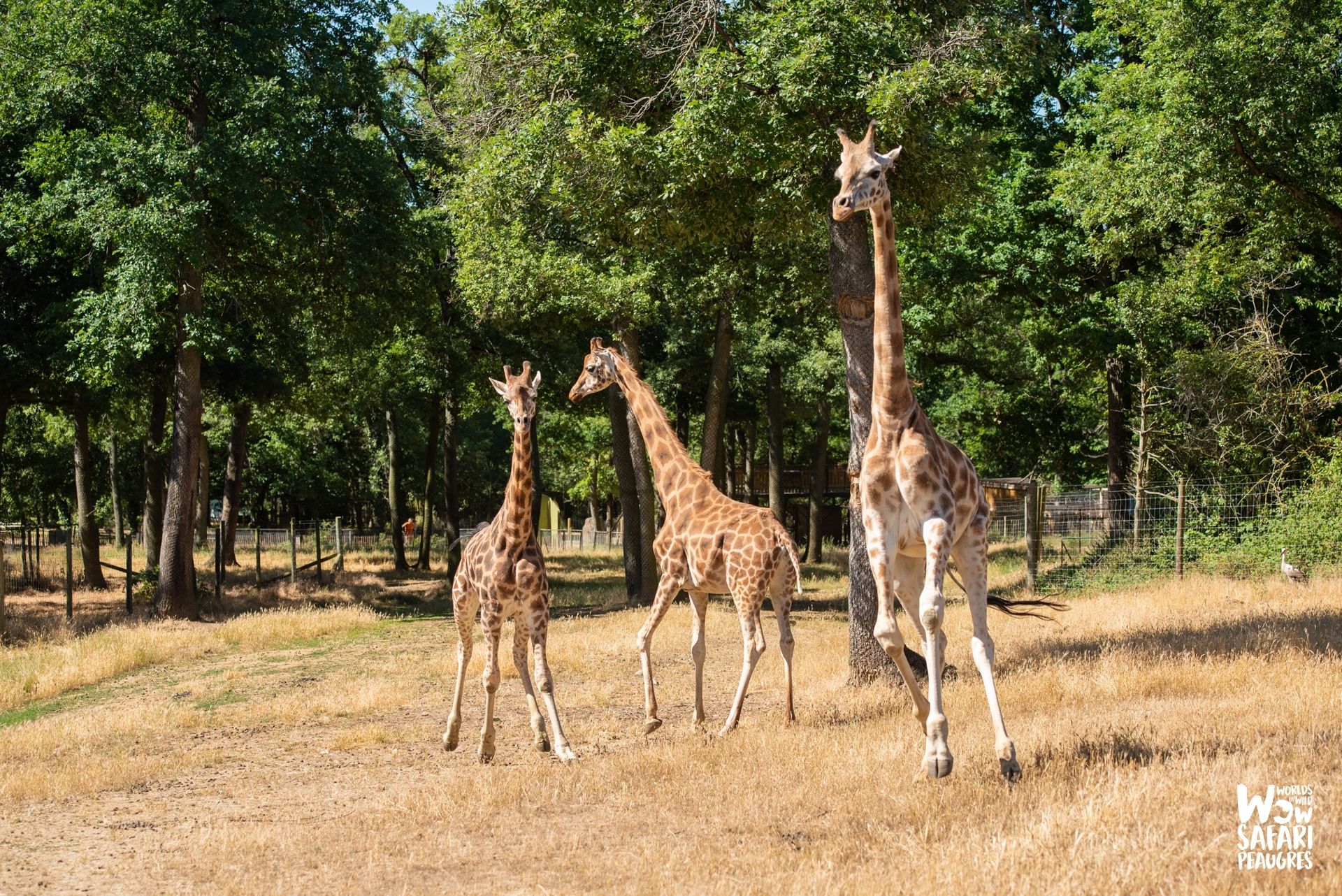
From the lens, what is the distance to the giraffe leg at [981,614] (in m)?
7.22

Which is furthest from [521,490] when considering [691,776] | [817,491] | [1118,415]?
[817,491]

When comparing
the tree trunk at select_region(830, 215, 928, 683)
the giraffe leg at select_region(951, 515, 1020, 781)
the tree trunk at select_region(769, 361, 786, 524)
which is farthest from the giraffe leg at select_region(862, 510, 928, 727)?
the tree trunk at select_region(769, 361, 786, 524)

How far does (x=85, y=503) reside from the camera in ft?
89.1

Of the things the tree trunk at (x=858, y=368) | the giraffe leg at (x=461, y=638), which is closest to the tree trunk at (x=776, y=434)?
the tree trunk at (x=858, y=368)

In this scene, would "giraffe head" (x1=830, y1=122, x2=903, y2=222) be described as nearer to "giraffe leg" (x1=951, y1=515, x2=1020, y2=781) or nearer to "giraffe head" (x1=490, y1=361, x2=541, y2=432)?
"giraffe leg" (x1=951, y1=515, x2=1020, y2=781)

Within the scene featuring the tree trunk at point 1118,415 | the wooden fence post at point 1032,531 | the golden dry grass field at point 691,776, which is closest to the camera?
the golden dry grass field at point 691,776

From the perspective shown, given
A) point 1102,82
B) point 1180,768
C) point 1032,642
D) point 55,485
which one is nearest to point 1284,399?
point 1102,82

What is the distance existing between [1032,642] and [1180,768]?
7.12 metres

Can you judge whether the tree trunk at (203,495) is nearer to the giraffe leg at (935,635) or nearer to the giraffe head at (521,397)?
the giraffe head at (521,397)

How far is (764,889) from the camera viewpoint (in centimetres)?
572

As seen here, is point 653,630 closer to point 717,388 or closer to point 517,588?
point 517,588

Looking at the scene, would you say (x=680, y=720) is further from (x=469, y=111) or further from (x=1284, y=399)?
(x=1284, y=399)

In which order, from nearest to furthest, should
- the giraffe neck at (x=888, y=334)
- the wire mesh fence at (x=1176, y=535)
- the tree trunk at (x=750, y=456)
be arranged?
the giraffe neck at (x=888, y=334)
the wire mesh fence at (x=1176, y=535)
the tree trunk at (x=750, y=456)

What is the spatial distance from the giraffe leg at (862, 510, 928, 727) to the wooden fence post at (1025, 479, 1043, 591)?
15.8 metres
